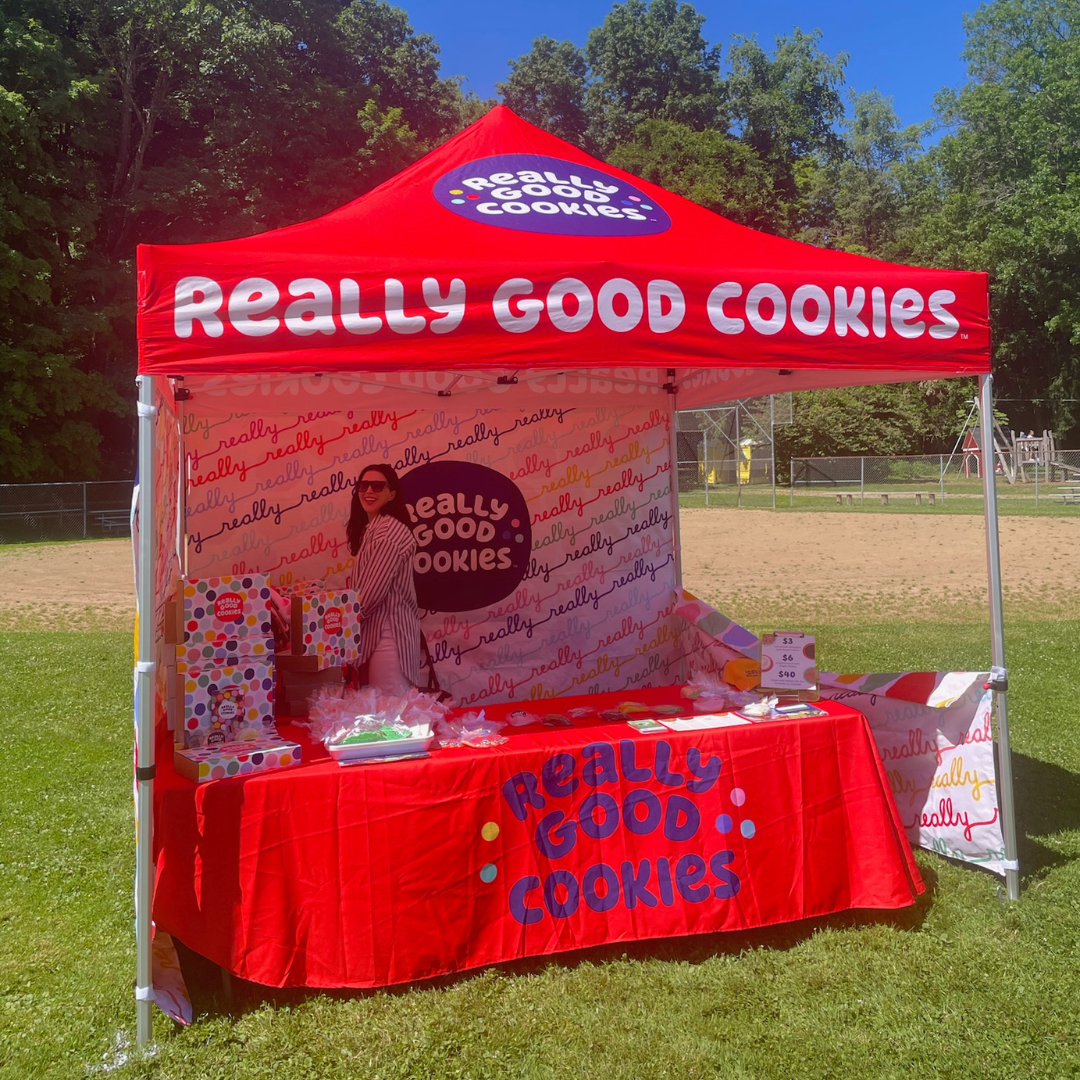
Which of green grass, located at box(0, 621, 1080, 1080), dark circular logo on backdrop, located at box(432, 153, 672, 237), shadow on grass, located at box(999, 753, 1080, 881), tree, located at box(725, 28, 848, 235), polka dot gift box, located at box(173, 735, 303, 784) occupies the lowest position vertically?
green grass, located at box(0, 621, 1080, 1080)

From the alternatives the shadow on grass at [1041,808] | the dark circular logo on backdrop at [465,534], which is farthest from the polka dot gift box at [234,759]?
the shadow on grass at [1041,808]

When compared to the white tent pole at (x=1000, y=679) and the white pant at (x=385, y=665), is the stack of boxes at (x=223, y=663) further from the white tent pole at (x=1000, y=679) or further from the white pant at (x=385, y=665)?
the white tent pole at (x=1000, y=679)

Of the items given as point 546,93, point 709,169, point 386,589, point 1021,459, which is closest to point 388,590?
point 386,589

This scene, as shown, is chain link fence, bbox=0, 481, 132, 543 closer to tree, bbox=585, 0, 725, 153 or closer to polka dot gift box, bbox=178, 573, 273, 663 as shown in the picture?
polka dot gift box, bbox=178, 573, 273, 663

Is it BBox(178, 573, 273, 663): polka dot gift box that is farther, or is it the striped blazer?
the striped blazer

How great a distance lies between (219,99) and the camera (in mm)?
29938

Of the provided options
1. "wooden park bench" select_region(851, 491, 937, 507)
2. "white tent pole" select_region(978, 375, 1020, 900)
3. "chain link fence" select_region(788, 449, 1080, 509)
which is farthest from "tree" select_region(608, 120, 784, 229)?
"white tent pole" select_region(978, 375, 1020, 900)

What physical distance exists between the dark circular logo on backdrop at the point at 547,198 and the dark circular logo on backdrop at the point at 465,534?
154cm

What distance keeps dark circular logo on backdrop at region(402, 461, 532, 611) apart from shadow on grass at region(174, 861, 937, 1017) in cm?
221

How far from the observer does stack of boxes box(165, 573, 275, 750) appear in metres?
3.65

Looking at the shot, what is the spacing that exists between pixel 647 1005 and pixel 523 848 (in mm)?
667

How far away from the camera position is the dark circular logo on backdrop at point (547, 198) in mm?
4070

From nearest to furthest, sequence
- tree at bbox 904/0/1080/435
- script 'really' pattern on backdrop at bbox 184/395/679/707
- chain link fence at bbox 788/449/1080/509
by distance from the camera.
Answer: script 'really' pattern on backdrop at bbox 184/395/679/707 → chain link fence at bbox 788/449/1080/509 → tree at bbox 904/0/1080/435

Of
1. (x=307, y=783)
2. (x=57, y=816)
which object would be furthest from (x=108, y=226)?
(x=307, y=783)
